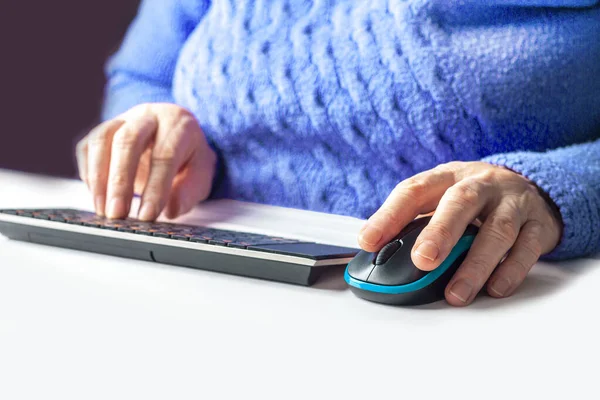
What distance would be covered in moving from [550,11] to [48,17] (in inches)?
33.3

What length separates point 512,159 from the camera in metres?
0.59

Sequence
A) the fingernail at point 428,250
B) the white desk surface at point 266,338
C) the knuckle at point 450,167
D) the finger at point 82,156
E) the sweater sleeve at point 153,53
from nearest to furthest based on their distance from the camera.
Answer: the white desk surface at point 266,338 < the fingernail at point 428,250 < the knuckle at point 450,167 < the finger at point 82,156 < the sweater sleeve at point 153,53

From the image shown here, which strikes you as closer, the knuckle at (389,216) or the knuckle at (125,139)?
the knuckle at (389,216)

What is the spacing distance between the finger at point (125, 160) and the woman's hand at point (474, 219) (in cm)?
33

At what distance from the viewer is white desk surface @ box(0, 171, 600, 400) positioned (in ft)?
1.04

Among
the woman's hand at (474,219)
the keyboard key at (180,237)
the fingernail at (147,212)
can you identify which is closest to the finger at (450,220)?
the woman's hand at (474,219)

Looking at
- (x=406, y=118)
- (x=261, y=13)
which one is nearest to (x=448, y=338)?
(x=406, y=118)

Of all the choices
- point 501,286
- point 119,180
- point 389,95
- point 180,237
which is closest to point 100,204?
point 119,180

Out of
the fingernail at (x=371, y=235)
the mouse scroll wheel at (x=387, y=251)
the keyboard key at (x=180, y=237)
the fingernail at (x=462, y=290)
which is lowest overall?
the fingernail at (x=462, y=290)

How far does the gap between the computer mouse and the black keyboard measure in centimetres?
4

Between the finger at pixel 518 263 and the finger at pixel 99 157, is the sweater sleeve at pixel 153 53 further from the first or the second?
the finger at pixel 518 263

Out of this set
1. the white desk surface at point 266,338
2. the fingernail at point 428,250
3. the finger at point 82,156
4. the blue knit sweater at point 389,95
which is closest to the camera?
the white desk surface at point 266,338

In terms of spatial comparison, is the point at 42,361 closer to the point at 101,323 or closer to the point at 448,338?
the point at 101,323

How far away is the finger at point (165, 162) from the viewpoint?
72 centimetres
